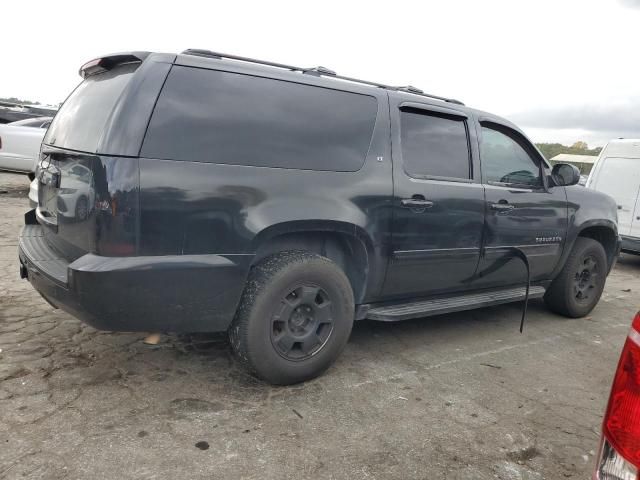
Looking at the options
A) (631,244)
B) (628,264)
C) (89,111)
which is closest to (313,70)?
(89,111)

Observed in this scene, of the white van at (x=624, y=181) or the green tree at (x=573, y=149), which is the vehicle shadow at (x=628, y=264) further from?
the green tree at (x=573, y=149)

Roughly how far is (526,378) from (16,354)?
3379 millimetres

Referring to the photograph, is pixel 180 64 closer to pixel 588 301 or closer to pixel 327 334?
pixel 327 334

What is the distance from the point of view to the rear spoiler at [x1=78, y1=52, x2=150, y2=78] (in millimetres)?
2773

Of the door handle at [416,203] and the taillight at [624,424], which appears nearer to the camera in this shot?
the taillight at [624,424]

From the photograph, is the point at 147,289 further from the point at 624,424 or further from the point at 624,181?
the point at 624,181

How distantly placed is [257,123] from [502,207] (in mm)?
2161

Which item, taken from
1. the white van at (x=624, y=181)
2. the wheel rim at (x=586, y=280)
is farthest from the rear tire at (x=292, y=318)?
the white van at (x=624, y=181)

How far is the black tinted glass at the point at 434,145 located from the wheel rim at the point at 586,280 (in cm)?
199

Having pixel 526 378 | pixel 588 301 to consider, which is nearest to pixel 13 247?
pixel 526 378

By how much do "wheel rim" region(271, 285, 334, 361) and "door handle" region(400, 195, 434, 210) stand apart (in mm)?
840

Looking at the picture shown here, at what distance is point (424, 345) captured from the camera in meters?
4.04

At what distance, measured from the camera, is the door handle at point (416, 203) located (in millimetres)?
3422

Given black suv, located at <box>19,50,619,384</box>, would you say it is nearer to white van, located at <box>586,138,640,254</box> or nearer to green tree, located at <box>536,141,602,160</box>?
white van, located at <box>586,138,640,254</box>
